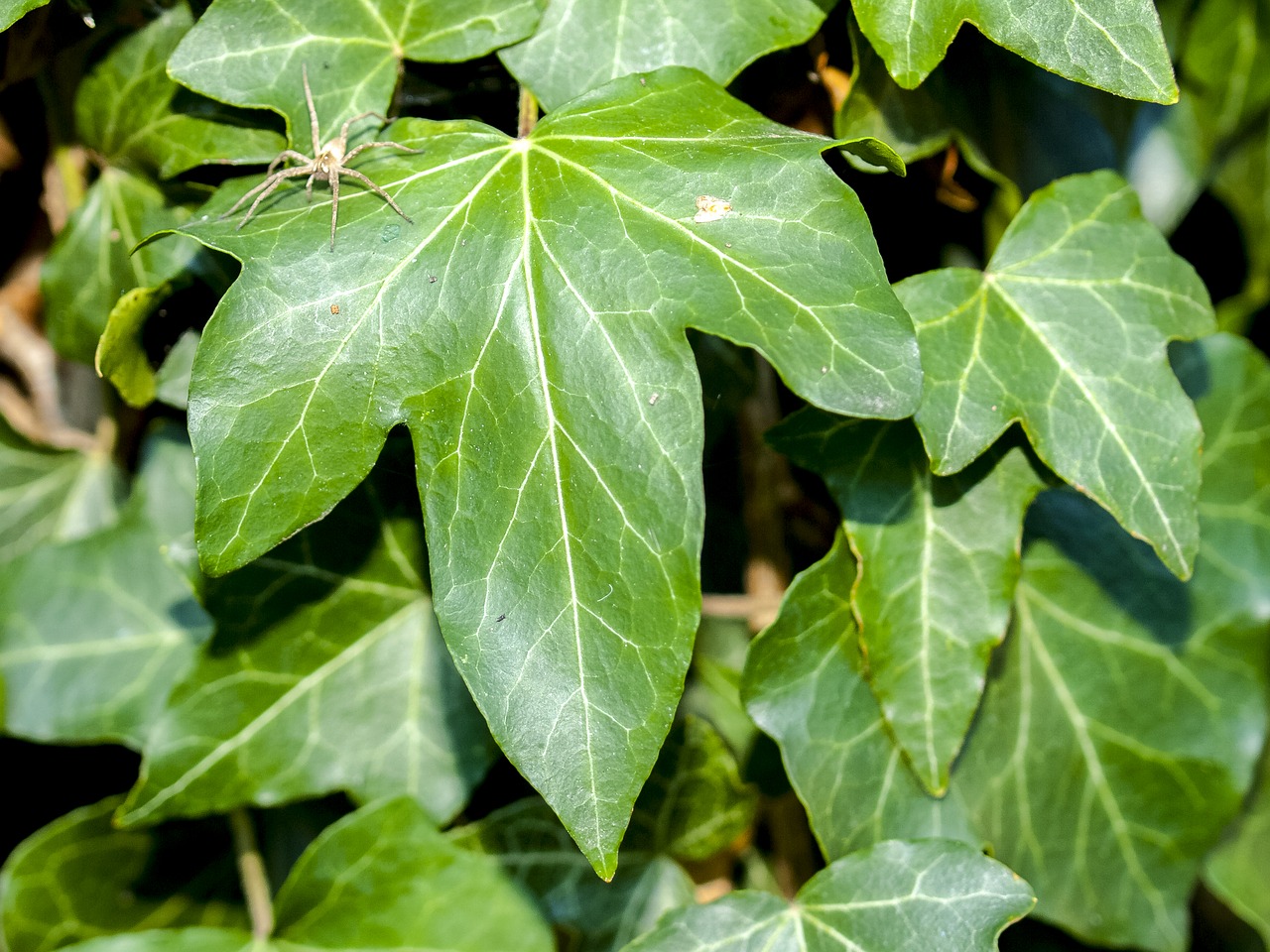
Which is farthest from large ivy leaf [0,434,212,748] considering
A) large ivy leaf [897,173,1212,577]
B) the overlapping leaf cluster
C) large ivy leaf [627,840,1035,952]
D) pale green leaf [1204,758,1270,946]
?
pale green leaf [1204,758,1270,946]

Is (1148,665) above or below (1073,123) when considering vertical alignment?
below

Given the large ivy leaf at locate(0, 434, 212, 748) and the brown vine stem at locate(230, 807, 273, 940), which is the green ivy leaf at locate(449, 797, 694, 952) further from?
the large ivy leaf at locate(0, 434, 212, 748)

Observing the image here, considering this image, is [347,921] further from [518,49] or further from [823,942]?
[518,49]

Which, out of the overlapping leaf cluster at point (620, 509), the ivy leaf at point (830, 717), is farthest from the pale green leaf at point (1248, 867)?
the ivy leaf at point (830, 717)

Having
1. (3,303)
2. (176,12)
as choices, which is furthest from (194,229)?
(3,303)

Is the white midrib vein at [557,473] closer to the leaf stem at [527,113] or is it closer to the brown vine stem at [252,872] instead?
the leaf stem at [527,113]

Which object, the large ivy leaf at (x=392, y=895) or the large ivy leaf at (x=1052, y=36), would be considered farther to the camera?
the large ivy leaf at (x=392, y=895)
